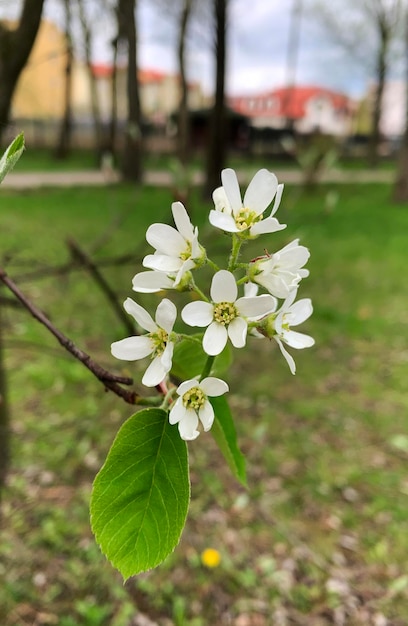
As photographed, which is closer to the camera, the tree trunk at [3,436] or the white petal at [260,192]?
the white petal at [260,192]

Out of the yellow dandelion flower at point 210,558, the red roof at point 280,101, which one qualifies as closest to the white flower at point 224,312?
the yellow dandelion flower at point 210,558

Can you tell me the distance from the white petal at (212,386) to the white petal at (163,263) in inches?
4.0

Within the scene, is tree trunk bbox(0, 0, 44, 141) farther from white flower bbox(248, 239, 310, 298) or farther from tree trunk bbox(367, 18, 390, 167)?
tree trunk bbox(367, 18, 390, 167)

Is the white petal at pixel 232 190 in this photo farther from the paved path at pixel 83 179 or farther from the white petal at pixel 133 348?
the paved path at pixel 83 179

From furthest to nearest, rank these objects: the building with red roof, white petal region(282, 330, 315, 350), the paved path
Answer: the building with red roof → the paved path → white petal region(282, 330, 315, 350)

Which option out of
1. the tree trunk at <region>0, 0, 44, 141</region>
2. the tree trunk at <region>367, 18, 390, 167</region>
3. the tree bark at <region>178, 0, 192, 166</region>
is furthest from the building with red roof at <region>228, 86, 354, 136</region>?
the tree trunk at <region>0, 0, 44, 141</region>

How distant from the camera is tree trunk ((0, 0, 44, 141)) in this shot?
4.18 ft

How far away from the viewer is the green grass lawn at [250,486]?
6.86 feet

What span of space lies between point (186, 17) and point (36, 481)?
9.64 metres

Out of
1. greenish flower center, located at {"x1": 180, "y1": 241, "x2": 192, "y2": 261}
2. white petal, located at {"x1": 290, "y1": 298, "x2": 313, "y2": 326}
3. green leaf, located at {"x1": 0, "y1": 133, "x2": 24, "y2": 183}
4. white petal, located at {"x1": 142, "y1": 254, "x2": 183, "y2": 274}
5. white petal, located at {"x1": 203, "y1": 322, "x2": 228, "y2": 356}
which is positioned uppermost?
green leaf, located at {"x1": 0, "y1": 133, "x2": 24, "y2": 183}

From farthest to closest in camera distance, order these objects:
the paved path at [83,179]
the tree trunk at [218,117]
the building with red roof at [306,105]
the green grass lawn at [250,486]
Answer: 1. the building with red roof at [306,105]
2. the paved path at [83,179]
3. the tree trunk at [218,117]
4. the green grass lawn at [250,486]

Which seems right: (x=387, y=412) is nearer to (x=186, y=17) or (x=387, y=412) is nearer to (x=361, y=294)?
(x=361, y=294)

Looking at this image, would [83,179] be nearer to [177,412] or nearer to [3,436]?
[3,436]

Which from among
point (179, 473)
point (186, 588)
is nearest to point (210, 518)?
point (186, 588)
